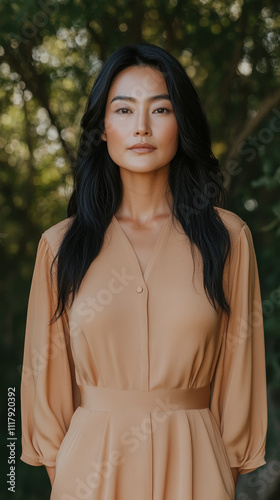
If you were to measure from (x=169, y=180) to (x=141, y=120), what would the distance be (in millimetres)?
265

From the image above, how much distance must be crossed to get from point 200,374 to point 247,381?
0.15 meters

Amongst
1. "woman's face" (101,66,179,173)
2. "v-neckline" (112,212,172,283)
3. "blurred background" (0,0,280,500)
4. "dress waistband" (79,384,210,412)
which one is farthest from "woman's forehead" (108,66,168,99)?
"blurred background" (0,0,280,500)

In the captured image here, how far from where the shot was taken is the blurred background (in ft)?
15.0

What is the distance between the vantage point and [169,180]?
2.55m

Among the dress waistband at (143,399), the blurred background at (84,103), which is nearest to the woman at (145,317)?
the dress waistband at (143,399)

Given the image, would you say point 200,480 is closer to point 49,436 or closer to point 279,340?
point 49,436

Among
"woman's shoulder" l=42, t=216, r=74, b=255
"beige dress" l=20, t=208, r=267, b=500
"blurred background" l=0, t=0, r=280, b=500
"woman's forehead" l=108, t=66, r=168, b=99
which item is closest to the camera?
"beige dress" l=20, t=208, r=267, b=500

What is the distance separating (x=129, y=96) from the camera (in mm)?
2389

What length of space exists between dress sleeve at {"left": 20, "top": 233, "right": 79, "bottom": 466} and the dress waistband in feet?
0.52

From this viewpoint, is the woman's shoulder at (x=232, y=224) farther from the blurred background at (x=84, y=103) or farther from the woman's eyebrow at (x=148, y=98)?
the blurred background at (x=84, y=103)

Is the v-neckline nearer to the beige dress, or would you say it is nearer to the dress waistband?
the beige dress

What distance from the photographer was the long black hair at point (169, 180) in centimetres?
240

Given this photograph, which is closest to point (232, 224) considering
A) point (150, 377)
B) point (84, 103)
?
point (150, 377)

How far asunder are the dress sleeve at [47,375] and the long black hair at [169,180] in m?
0.05
